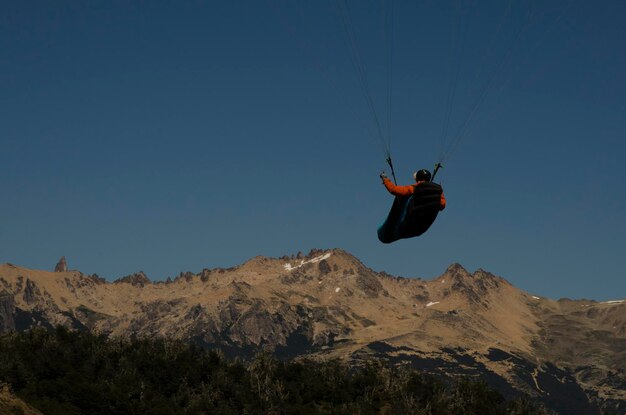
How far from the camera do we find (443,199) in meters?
46.4

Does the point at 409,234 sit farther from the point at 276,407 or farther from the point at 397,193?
the point at 276,407

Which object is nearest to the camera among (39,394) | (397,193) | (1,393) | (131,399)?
(397,193)

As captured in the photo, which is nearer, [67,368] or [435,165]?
[435,165]

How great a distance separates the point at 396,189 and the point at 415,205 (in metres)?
1.59

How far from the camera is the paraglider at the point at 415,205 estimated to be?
45.3 metres

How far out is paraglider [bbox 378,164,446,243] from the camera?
45.3 meters

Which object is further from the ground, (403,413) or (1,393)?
(403,413)

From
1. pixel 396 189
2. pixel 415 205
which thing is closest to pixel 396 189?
pixel 396 189

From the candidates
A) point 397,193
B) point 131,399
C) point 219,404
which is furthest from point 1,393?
point 397,193

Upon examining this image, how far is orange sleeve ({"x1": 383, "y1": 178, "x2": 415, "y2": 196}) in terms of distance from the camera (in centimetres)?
4616

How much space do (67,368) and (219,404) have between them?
36.6 m

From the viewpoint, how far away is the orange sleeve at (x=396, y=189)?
151ft

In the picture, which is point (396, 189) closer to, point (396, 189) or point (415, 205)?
point (396, 189)

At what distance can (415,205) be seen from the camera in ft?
149
